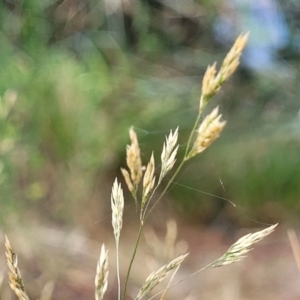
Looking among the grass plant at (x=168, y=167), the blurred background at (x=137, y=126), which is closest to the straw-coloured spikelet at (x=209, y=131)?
the grass plant at (x=168, y=167)

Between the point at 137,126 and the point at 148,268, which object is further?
the point at 137,126

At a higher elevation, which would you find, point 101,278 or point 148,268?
point 101,278

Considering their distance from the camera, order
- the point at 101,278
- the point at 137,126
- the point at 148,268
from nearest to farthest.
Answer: the point at 101,278 → the point at 148,268 → the point at 137,126

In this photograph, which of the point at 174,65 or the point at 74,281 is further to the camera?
the point at 174,65

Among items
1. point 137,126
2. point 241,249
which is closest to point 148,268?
point 137,126

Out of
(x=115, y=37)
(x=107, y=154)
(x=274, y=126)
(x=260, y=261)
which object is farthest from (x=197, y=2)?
(x=260, y=261)

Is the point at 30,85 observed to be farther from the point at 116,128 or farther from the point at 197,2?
the point at 197,2

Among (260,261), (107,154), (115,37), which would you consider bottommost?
(260,261)

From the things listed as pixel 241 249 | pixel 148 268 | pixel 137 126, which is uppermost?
pixel 241 249

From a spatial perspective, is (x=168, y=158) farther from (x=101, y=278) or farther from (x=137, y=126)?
(x=137, y=126)
